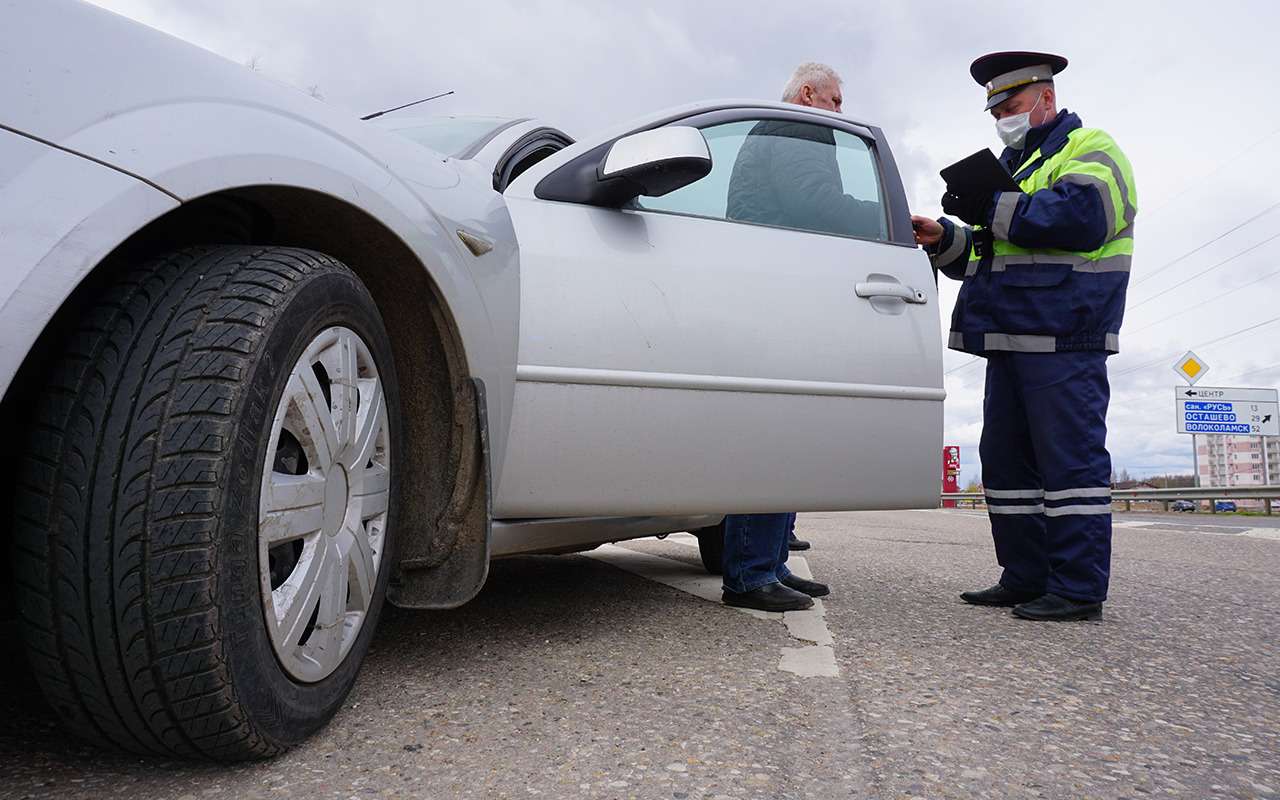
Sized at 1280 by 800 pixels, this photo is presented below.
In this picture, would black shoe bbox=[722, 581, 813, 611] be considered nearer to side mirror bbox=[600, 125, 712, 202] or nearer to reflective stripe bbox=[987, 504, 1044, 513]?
reflective stripe bbox=[987, 504, 1044, 513]

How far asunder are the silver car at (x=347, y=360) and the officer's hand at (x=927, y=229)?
392 millimetres

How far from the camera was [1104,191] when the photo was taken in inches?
117

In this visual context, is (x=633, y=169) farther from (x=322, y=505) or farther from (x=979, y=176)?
(x=979, y=176)

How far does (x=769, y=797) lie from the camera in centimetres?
134

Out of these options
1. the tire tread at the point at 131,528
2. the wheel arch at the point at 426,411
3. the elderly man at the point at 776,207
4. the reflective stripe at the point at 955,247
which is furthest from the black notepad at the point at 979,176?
the tire tread at the point at 131,528

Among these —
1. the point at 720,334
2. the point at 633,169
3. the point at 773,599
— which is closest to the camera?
the point at 633,169

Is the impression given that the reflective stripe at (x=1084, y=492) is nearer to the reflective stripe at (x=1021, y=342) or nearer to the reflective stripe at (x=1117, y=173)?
the reflective stripe at (x=1021, y=342)

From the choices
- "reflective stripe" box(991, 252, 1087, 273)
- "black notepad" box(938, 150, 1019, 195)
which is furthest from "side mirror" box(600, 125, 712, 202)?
"reflective stripe" box(991, 252, 1087, 273)

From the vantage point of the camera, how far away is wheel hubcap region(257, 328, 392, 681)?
138cm

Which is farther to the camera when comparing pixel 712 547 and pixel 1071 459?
pixel 712 547

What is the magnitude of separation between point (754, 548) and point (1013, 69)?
2063mm

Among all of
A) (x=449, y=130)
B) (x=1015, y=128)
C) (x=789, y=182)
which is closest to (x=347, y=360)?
(x=449, y=130)

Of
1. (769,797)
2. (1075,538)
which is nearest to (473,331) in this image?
(769,797)

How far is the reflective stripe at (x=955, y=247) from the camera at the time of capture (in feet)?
10.7
